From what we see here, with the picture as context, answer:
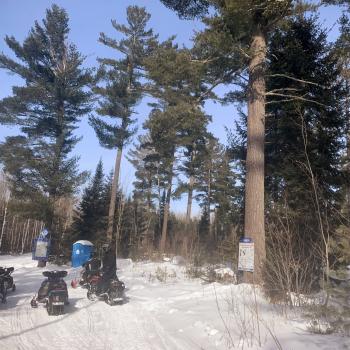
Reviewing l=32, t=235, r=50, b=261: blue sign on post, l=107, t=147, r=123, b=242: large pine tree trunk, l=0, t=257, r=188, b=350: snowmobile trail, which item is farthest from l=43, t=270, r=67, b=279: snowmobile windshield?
l=107, t=147, r=123, b=242: large pine tree trunk

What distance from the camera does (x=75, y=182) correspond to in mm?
22906

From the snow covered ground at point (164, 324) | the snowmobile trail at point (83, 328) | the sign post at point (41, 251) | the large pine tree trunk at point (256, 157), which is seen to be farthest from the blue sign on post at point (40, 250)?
the large pine tree trunk at point (256, 157)

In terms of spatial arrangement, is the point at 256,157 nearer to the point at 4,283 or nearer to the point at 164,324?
the point at 164,324

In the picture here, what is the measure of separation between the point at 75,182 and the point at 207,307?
49.0 feet

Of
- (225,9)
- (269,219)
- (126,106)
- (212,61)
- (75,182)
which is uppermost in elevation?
(126,106)

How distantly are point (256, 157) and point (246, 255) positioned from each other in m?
2.72

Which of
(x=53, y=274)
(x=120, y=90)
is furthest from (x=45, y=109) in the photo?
(x=53, y=274)

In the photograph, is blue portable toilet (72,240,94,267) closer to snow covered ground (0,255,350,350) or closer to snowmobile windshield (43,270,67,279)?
snow covered ground (0,255,350,350)

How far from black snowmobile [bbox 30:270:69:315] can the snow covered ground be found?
195mm

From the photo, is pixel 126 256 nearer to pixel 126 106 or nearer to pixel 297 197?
pixel 126 106

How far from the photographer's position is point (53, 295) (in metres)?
9.41

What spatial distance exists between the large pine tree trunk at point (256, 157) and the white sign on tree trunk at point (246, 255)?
173 mm

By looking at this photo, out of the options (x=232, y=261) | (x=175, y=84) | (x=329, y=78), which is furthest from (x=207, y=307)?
(x=329, y=78)

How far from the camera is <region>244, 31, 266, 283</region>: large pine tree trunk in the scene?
1116 cm
